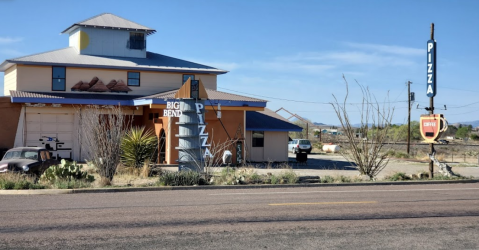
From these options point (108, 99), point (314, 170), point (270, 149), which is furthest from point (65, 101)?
point (314, 170)

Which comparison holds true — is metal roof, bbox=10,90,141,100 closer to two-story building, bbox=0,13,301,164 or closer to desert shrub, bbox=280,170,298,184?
two-story building, bbox=0,13,301,164

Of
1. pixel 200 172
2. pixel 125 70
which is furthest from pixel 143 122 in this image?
pixel 200 172

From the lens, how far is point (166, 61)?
40.1 meters

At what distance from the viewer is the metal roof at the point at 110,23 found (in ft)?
127

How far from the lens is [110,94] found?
36.2m

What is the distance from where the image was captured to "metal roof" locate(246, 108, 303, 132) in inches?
1470

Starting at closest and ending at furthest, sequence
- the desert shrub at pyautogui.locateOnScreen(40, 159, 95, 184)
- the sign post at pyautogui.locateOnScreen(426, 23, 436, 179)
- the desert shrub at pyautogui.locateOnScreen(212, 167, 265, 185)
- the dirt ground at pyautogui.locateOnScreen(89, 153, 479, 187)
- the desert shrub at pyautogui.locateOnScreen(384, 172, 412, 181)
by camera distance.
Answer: the desert shrub at pyautogui.locateOnScreen(40, 159, 95, 184) → the desert shrub at pyautogui.locateOnScreen(212, 167, 265, 185) → the dirt ground at pyautogui.locateOnScreen(89, 153, 479, 187) → the desert shrub at pyautogui.locateOnScreen(384, 172, 412, 181) → the sign post at pyautogui.locateOnScreen(426, 23, 436, 179)

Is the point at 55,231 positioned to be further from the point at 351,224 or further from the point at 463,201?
the point at 463,201

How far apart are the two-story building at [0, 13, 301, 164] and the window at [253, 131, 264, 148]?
0.07m

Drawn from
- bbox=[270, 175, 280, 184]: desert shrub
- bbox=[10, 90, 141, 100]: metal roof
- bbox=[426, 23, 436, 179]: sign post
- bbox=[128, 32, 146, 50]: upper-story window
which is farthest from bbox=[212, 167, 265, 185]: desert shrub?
bbox=[128, 32, 146, 50]: upper-story window

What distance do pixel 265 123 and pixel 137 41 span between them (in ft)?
36.1

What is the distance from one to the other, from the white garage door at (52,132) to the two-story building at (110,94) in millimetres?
59

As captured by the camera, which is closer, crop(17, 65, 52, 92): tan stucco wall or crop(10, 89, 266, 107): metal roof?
crop(10, 89, 266, 107): metal roof

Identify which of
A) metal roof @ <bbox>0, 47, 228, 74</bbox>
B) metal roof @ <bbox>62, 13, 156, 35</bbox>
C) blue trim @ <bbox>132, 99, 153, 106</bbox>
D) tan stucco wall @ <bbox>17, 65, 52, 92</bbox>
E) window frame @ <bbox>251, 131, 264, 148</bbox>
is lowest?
window frame @ <bbox>251, 131, 264, 148</bbox>
